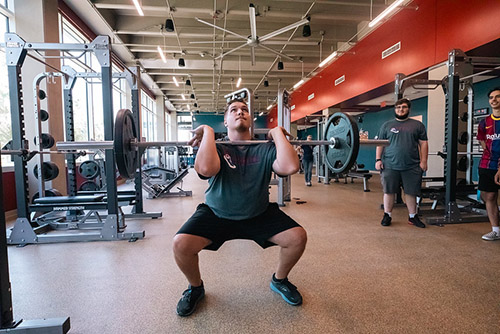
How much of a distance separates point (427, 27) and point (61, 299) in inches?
221

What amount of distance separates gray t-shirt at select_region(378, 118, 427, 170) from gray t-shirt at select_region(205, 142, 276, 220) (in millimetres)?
1819

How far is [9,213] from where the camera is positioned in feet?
11.2

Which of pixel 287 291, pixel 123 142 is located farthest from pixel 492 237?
pixel 123 142

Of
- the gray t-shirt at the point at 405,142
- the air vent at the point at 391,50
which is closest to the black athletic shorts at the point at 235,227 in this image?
the gray t-shirt at the point at 405,142

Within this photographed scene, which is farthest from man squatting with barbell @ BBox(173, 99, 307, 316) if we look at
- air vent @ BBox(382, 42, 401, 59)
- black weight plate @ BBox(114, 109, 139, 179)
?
air vent @ BBox(382, 42, 401, 59)

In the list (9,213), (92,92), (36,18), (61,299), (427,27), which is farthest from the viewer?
(92,92)

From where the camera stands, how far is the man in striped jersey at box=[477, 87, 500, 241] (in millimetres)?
2314

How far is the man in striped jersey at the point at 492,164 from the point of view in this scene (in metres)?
2.31

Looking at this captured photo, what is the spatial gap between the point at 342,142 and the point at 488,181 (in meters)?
1.74

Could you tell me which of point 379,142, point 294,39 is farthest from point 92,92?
point 379,142

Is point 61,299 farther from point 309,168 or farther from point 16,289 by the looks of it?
point 309,168

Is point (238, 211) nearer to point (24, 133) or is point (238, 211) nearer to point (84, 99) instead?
point (24, 133)

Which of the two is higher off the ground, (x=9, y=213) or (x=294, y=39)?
(x=294, y=39)

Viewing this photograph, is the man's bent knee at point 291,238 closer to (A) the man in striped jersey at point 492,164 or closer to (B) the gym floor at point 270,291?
(B) the gym floor at point 270,291
